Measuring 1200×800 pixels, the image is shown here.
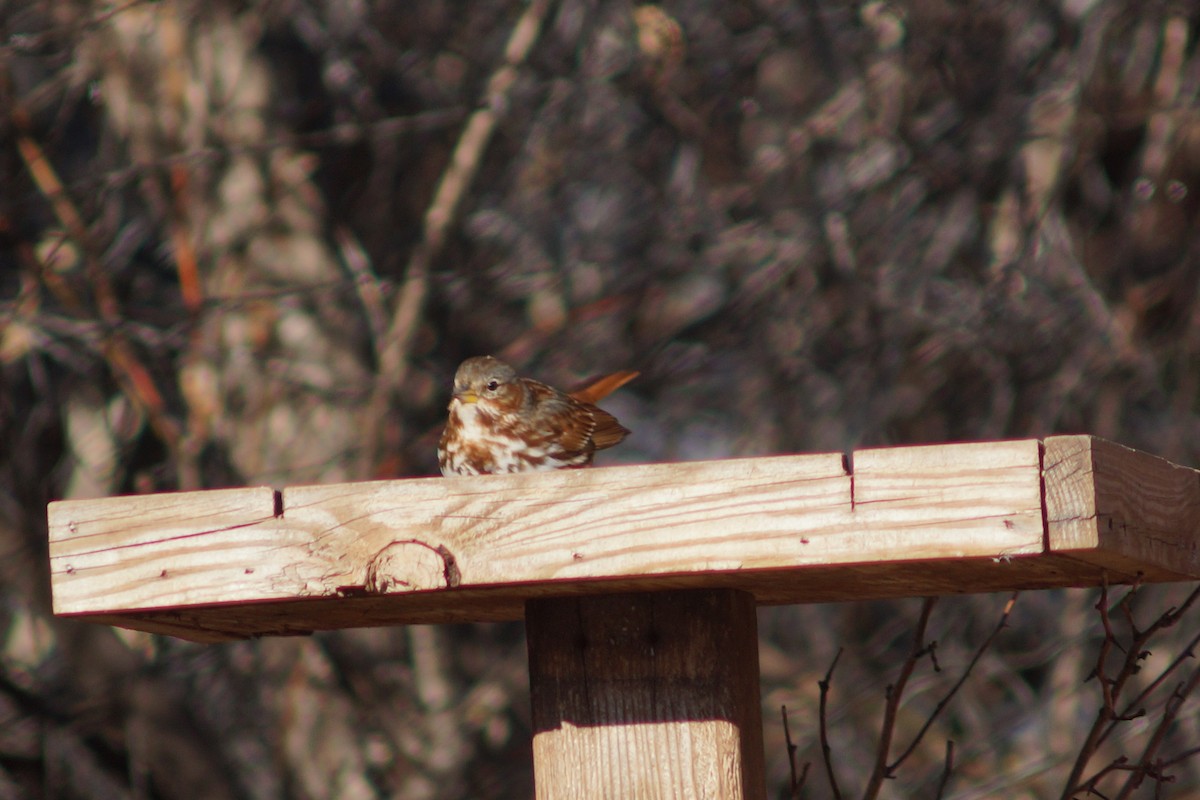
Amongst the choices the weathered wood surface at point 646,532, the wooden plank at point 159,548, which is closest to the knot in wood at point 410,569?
the weathered wood surface at point 646,532

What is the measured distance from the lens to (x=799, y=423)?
20.1ft

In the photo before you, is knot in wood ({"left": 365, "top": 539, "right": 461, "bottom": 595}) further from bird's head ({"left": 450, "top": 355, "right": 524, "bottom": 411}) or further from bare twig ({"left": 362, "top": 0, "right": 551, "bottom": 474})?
bare twig ({"left": 362, "top": 0, "right": 551, "bottom": 474})

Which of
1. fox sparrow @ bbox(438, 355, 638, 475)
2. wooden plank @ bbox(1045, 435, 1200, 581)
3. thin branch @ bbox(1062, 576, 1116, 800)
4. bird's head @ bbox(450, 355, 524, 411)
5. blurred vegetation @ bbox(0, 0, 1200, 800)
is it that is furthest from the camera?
blurred vegetation @ bbox(0, 0, 1200, 800)

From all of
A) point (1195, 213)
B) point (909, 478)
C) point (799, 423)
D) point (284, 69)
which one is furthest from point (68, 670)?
point (1195, 213)

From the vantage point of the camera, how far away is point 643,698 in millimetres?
2467

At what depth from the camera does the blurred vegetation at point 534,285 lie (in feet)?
17.8

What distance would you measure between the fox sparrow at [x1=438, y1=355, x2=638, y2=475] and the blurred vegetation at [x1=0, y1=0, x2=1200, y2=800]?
56.4 inches

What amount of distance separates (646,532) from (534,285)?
368 cm

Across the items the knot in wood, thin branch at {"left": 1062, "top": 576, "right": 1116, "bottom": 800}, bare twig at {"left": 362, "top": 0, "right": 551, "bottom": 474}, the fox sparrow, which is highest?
bare twig at {"left": 362, "top": 0, "right": 551, "bottom": 474}

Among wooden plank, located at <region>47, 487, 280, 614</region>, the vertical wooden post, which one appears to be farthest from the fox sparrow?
wooden plank, located at <region>47, 487, 280, 614</region>

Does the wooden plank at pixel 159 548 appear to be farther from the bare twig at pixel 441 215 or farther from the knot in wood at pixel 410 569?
the bare twig at pixel 441 215

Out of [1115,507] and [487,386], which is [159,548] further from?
[487,386]

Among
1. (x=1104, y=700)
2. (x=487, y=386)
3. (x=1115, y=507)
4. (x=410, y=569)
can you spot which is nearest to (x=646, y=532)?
(x=410, y=569)

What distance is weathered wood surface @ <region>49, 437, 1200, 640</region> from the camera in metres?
2.08
